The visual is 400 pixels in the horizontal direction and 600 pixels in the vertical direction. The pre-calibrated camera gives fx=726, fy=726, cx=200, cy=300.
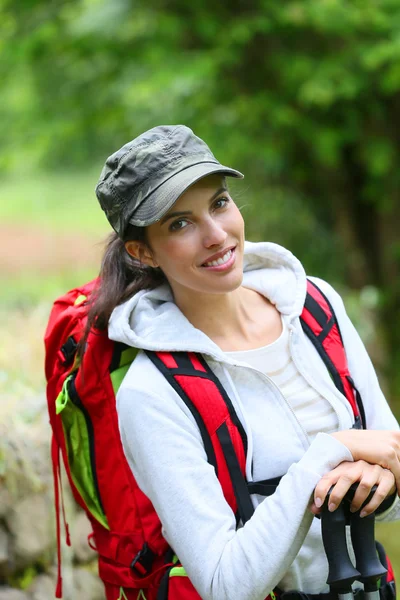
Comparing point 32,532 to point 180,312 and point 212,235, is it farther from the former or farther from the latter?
point 212,235

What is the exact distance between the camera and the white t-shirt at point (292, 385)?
1.67 metres

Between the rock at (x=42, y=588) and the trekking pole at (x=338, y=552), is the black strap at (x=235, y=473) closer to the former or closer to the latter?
the trekking pole at (x=338, y=552)

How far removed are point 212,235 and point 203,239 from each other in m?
0.02

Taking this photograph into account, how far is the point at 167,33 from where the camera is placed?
4.91m

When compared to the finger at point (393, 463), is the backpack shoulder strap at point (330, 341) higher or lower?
higher

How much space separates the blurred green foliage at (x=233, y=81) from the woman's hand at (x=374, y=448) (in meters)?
3.20

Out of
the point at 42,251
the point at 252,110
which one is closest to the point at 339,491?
the point at 252,110

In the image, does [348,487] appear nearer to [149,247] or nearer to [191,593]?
[191,593]

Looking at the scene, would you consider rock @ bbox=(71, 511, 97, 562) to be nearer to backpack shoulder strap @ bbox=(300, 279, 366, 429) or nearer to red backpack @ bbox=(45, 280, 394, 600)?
red backpack @ bbox=(45, 280, 394, 600)

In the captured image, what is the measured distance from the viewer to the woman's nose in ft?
5.26

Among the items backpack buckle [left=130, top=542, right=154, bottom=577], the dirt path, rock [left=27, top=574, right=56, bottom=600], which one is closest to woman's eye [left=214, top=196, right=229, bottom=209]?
backpack buckle [left=130, top=542, right=154, bottom=577]

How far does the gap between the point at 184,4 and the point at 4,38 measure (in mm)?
1270

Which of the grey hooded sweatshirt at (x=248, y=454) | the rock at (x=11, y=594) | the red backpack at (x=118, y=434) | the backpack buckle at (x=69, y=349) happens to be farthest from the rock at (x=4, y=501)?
the grey hooded sweatshirt at (x=248, y=454)

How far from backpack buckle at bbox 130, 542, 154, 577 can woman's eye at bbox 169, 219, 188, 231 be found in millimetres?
742
